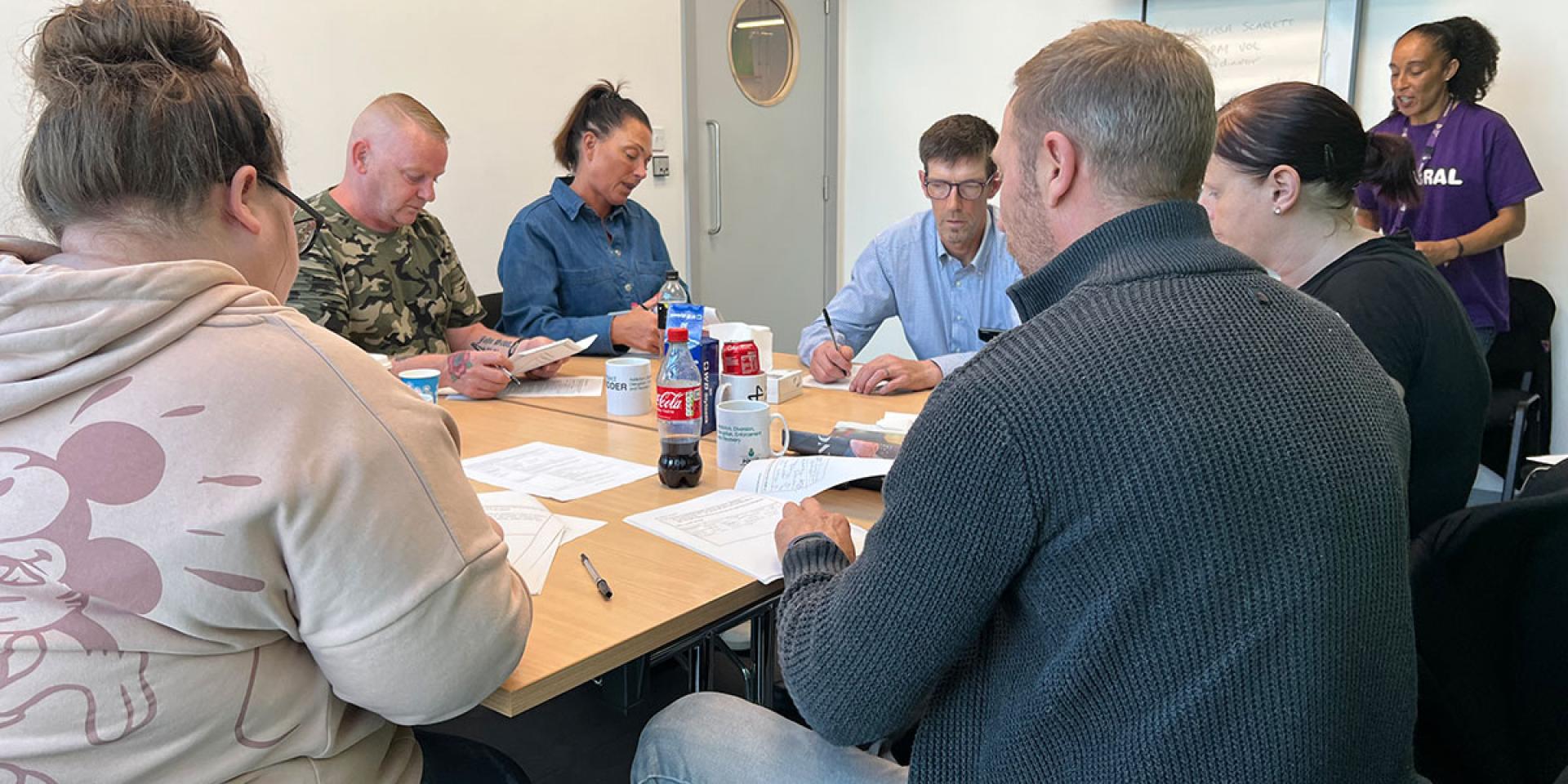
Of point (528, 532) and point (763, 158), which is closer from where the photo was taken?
point (528, 532)

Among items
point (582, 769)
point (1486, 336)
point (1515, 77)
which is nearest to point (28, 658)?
point (582, 769)

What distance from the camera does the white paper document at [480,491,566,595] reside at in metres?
1.34

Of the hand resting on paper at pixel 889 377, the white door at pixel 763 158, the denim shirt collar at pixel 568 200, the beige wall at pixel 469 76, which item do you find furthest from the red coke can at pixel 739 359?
the white door at pixel 763 158

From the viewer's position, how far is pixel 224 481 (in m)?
0.85

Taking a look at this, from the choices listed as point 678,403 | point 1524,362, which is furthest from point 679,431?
point 1524,362

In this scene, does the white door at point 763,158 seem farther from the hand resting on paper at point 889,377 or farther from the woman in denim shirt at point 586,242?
the hand resting on paper at point 889,377

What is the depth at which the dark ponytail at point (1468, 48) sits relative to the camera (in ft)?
11.5

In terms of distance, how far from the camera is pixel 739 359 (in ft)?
6.75

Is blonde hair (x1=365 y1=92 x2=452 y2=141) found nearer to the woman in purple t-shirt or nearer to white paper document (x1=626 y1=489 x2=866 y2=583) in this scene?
white paper document (x1=626 y1=489 x2=866 y2=583)

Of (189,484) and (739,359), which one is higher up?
(189,484)

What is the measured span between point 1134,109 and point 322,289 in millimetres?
2049

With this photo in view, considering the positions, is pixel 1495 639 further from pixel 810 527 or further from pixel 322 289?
pixel 322 289

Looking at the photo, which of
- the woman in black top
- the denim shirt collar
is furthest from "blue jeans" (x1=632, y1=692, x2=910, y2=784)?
the denim shirt collar

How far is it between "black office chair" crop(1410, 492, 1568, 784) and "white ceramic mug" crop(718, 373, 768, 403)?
1158 millimetres
